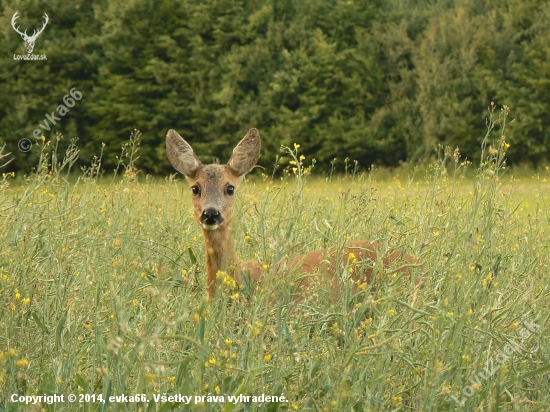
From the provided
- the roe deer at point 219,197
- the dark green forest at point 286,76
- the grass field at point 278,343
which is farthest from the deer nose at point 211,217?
the dark green forest at point 286,76

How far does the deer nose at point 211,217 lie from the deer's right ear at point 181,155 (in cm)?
56

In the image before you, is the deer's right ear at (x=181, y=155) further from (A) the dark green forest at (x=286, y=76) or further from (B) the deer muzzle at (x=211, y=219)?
(A) the dark green forest at (x=286, y=76)

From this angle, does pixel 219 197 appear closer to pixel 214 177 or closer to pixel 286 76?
pixel 214 177

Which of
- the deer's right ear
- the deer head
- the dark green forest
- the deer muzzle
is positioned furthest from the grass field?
the dark green forest

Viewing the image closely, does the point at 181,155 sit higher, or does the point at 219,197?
the point at 181,155

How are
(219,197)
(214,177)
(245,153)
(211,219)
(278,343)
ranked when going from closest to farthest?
(278,343) → (211,219) → (219,197) → (214,177) → (245,153)

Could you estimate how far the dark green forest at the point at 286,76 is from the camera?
21.2m

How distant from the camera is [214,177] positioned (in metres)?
5.71

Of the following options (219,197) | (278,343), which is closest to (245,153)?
(219,197)

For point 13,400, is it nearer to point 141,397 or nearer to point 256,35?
point 141,397

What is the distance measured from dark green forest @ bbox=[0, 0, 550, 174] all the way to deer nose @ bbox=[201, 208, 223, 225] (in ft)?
51.2

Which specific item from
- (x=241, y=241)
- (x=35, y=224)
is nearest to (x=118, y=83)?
(x=241, y=241)

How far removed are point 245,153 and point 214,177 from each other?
0.91 ft

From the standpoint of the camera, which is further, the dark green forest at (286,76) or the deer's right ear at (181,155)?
the dark green forest at (286,76)
